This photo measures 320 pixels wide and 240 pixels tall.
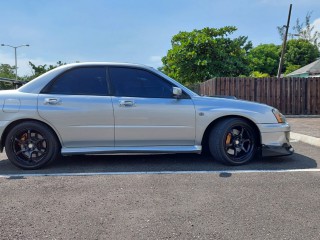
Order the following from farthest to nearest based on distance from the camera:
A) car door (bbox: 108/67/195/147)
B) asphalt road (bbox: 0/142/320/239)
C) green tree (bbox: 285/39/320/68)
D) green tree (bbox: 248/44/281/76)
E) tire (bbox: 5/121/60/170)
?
green tree (bbox: 248/44/281/76) → green tree (bbox: 285/39/320/68) → car door (bbox: 108/67/195/147) → tire (bbox: 5/121/60/170) → asphalt road (bbox: 0/142/320/239)

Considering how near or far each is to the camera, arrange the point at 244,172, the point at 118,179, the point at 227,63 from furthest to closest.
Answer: the point at 227,63 < the point at 244,172 < the point at 118,179

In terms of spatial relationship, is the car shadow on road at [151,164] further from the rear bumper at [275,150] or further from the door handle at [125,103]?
the door handle at [125,103]

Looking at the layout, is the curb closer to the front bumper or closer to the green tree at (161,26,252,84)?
the front bumper

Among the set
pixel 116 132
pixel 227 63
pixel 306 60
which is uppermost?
pixel 306 60

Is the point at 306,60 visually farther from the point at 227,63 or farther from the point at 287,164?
the point at 287,164

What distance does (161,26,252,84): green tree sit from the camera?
2095 centimetres

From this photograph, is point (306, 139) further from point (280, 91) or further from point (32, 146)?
point (280, 91)

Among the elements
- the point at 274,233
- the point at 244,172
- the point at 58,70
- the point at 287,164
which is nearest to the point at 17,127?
the point at 58,70

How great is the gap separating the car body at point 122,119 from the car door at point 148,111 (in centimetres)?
1

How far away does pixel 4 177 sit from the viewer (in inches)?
168

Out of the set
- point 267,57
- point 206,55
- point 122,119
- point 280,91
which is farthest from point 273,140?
point 267,57

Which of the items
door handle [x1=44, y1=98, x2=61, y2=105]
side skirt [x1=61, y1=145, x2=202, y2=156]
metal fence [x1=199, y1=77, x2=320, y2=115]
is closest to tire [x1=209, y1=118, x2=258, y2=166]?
side skirt [x1=61, y1=145, x2=202, y2=156]

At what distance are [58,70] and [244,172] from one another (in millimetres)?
3090

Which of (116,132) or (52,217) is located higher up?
(116,132)
